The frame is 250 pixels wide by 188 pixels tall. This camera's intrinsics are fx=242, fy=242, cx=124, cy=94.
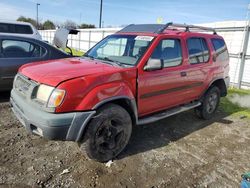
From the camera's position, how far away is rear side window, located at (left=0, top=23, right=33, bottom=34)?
962cm

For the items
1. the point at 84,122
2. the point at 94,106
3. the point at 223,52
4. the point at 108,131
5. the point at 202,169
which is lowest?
the point at 202,169

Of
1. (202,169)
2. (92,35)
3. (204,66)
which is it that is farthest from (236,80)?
(92,35)

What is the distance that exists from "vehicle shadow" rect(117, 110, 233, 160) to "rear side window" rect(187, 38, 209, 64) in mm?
1442

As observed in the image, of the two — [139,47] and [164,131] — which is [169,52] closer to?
[139,47]

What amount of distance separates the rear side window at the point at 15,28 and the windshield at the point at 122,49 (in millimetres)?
6193

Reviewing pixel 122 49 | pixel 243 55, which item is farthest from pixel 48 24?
pixel 122 49

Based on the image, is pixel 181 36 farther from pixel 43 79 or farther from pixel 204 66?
pixel 43 79

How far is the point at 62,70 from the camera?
11.4ft

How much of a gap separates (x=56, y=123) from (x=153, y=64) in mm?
1757

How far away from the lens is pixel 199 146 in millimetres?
4434

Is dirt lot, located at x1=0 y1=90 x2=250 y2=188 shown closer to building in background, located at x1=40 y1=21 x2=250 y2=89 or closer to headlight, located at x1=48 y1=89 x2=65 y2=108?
headlight, located at x1=48 y1=89 x2=65 y2=108

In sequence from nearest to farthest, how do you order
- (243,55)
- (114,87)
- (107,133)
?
(114,87) → (107,133) → (243,55)

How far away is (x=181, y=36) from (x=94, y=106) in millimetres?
2476

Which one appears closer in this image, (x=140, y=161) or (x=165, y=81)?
(x=140, y=161)
